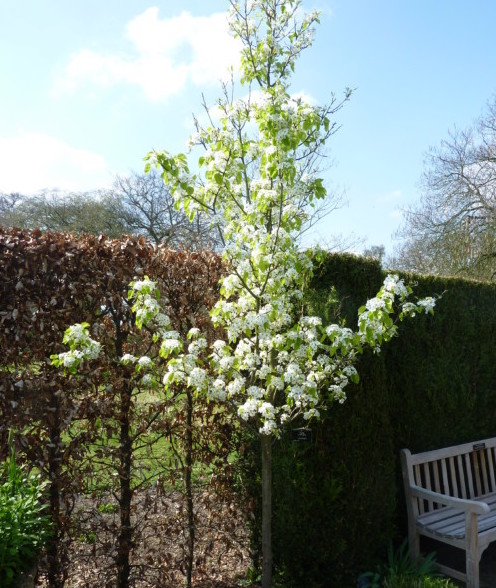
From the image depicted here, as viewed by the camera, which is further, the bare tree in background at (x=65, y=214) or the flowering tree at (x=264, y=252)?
the bare tree in background at (x=65, y=214)

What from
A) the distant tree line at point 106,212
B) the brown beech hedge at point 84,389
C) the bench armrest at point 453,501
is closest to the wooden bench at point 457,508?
the bench armrest at point 453,501

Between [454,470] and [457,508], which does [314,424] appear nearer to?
[457,508]

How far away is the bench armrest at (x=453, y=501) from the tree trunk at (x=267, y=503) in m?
1.59

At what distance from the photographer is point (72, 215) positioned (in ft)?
74.0

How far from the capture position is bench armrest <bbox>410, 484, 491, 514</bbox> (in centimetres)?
419

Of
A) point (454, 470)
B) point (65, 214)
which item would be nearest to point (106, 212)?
point (65, 214)

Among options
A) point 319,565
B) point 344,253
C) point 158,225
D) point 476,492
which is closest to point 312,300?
point 344,253

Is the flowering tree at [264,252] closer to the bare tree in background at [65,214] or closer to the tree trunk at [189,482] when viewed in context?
the tree trunk at [189,482]

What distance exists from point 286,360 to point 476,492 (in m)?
3.33

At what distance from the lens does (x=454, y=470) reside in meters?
5.15

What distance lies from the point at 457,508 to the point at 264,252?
8.95 ft

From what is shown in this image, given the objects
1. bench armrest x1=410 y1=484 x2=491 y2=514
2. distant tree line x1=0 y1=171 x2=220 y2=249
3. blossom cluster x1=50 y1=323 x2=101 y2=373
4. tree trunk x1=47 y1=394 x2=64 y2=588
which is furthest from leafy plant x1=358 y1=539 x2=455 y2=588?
distant tree line x1=0 y1=171 x2=220 y2=249

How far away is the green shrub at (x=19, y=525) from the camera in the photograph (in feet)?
9.54

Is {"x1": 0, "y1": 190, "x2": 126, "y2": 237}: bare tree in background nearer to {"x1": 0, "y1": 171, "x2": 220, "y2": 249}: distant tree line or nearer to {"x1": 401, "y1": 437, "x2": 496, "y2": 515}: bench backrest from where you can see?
{"x1": 0, "y1": 171, "x2": 220, "y2": 249}: distant tree line
